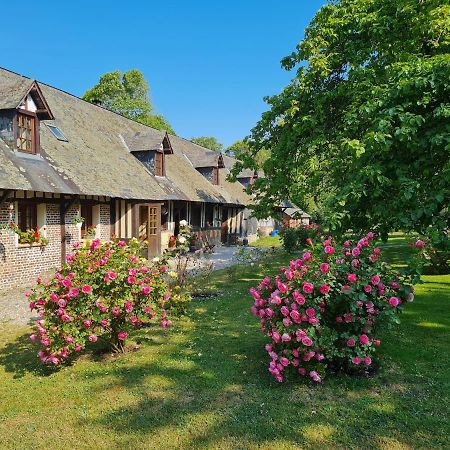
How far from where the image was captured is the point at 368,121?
8.12m

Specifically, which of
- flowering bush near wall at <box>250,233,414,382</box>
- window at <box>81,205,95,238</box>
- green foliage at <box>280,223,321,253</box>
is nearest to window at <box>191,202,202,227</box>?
green foliage at <box>280,223,321,253</box>

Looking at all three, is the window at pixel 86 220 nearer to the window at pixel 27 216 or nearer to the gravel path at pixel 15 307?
the window at pixel 27 216

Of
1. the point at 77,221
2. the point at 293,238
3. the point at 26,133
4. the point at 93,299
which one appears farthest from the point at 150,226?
the point at 93,299

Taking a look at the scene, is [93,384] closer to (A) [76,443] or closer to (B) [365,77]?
(A) [76,443]

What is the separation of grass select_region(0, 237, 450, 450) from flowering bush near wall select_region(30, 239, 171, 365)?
588 mm

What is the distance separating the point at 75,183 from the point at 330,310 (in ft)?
35.1

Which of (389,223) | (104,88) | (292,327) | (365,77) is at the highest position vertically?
(104,88)

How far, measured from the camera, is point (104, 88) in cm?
4125

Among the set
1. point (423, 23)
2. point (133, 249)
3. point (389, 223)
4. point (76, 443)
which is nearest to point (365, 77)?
point (423, 23)

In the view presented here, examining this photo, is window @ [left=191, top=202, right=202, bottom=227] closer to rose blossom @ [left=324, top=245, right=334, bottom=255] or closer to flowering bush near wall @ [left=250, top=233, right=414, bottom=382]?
flowering bush near wall @ [left=250, top=233, right=414, bottom=382]

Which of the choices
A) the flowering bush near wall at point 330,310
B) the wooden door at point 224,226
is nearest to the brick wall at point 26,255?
the flowering bush near wall at point 330,310

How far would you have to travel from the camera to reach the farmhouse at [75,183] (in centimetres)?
1166

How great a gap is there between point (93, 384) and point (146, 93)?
44453 millimetres

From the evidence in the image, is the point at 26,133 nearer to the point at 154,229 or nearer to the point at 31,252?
the point at 31,252
